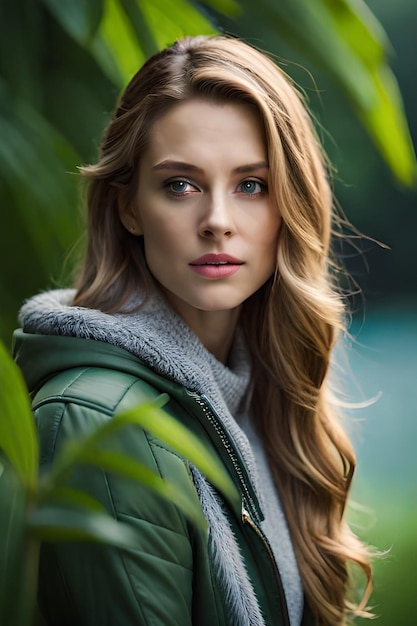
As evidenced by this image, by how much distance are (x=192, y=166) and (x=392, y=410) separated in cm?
146

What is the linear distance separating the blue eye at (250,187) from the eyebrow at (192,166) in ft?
0.06

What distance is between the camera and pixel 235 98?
1.02 meters

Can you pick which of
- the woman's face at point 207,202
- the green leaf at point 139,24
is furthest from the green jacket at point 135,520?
the green leaf at point 139,24

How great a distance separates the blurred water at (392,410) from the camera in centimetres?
227

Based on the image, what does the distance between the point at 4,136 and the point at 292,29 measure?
1.47ft

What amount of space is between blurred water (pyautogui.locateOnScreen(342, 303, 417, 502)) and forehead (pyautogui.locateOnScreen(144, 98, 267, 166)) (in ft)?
4.24

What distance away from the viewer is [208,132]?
3.25 feet

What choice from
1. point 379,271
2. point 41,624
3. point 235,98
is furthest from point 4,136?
point 379,271

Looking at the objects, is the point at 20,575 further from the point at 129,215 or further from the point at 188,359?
the point at 129,215

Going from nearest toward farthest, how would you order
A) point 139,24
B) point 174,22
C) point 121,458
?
point 121,458 < point 139,24 < point 174,22

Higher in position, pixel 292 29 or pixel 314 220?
pixel 292 29

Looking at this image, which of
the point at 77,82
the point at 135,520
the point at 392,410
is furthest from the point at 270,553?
the point at 392,410

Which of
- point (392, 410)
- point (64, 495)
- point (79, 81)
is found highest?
point (79, 81)

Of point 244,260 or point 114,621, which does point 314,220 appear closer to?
point 244,260
